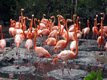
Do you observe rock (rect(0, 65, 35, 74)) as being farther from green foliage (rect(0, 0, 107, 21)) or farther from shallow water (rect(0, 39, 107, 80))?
green foliage (rect(0, 0, 107, 21))

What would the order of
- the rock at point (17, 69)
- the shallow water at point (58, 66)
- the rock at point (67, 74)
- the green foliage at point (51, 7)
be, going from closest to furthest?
1. the rock at point (67, 74)
2. the shallow water at point (58, 66)
3. the rock at point (17, 69)
4. the green foliage at point (51, 7)

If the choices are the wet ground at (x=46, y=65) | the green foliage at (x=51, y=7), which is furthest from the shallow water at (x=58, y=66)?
the green foliage at (x=51, y=7)

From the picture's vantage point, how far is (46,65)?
9.04 meters

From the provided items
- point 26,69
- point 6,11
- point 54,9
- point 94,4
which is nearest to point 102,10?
point 94,4

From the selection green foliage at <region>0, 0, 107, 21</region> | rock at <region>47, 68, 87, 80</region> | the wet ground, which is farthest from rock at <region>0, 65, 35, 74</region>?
green foliage at <region>0, 0, 107, 21</region>

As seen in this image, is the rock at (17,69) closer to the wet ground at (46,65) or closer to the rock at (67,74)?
the wet ground at (46,65)

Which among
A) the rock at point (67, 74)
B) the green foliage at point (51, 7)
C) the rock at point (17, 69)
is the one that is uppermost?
the green foliage at point (51, 7)

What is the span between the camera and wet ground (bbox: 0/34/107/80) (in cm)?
789

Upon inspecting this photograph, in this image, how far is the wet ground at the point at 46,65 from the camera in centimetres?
789

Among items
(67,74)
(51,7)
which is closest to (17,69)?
(67,74)

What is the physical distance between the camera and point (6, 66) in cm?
884

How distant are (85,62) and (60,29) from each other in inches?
108

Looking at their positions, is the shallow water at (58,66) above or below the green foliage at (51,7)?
below

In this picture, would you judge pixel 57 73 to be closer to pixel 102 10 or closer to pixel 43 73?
pixel 43 73
